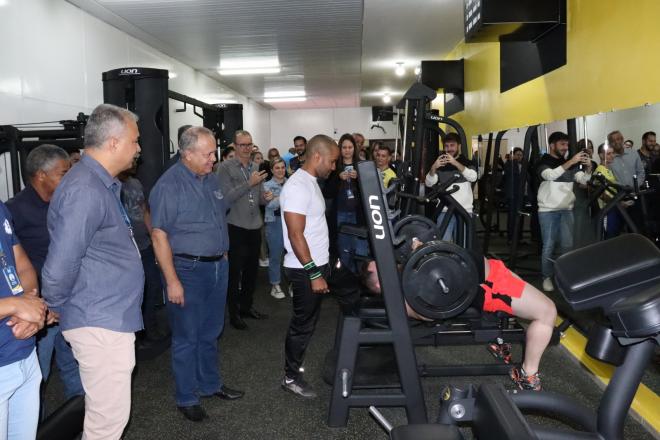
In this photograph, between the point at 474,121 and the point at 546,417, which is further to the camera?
the point at 474,121

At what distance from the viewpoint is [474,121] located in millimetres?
Result: 7738

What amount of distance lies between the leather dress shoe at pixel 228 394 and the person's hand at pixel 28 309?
166 centimetres

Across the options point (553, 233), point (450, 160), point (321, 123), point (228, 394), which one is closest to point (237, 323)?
point (228, 394)

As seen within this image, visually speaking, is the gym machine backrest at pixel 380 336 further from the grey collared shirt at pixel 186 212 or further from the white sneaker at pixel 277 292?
the white sneaker at pixel 277 292

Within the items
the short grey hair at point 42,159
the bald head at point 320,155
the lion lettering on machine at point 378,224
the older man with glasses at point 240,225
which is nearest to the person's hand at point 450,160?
the older man with glasses at point 240,225

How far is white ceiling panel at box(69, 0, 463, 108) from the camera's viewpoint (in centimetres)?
607

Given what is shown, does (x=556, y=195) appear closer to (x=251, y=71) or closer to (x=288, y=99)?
(x=251, y=71)

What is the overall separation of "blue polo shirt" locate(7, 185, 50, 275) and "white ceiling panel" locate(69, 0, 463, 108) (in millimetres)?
3855

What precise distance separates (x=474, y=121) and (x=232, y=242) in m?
4.87

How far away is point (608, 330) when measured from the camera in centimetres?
130

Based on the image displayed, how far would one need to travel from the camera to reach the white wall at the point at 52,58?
15.4ft

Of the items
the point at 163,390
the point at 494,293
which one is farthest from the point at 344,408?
the point at 163,390

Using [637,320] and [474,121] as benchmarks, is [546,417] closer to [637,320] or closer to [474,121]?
[637,320]

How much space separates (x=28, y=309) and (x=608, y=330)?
159 cm
